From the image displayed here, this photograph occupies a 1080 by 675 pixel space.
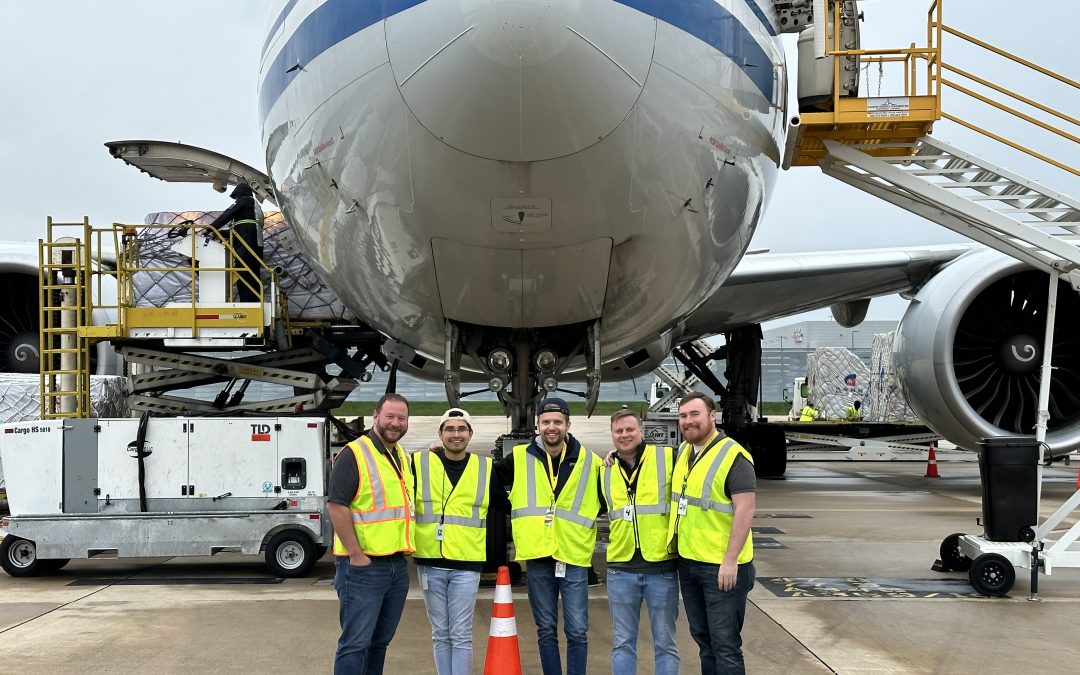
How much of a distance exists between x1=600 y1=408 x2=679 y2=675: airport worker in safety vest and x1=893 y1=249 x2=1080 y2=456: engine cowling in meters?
6.59

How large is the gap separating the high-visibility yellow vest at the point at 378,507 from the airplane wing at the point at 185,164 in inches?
197

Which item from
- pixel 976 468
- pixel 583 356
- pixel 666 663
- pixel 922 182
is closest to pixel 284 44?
pixel 583 356

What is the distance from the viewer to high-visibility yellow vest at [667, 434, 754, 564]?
373cm

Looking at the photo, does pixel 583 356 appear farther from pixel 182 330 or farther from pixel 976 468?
pixel 976 468

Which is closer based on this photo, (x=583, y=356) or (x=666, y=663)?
(x=666, y=663)

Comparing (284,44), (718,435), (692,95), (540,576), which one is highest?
(284,44)

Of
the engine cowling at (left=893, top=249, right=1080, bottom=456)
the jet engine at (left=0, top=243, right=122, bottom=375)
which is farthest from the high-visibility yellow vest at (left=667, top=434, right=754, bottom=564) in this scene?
the jet engine at (left=0, top=243, right=122, bottom=375)

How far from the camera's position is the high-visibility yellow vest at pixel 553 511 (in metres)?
3.95

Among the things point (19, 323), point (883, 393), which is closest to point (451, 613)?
point (19, 323)

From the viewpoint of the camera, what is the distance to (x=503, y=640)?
12.9 feet

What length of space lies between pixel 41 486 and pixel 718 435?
16.4 feet

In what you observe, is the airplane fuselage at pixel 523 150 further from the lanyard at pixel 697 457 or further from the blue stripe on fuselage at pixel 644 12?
the lanyard at pixel 697 457

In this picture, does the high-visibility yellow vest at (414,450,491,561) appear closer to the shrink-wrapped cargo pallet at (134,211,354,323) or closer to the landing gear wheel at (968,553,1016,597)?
the landing gear wheel at (968,553,1016,597)

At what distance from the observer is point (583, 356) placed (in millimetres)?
5566
